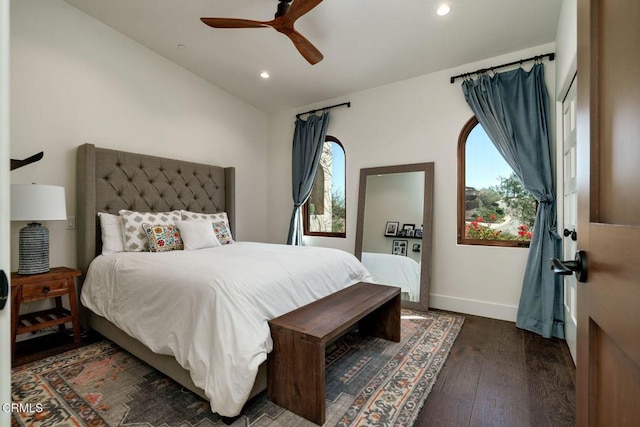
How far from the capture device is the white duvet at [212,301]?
55.7 inches

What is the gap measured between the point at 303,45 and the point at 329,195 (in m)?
2.22

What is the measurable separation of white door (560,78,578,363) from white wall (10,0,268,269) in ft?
12.2

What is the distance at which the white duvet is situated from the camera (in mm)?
1414

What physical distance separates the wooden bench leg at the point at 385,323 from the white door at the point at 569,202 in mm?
1231

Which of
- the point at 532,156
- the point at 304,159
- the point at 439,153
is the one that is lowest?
the point at 532,156

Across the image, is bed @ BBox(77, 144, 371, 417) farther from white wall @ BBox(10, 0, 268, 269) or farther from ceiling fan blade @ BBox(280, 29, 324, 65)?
ceiling fan blade @ BBox(280, 29, 324, 65)

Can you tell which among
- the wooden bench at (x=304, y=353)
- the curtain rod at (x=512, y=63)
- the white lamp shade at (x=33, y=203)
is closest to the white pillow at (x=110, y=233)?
the white lamp shade at (x=33, y=203)

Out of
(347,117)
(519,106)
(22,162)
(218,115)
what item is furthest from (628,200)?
(218,115)

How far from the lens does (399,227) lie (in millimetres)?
3486

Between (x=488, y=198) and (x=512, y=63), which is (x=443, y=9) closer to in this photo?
(x=512, y=63)

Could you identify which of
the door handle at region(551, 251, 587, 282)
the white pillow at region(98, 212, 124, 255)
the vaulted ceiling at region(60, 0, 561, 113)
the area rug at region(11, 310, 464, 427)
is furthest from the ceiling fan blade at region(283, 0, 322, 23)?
the area rug at region(11, 310, 464, 427)

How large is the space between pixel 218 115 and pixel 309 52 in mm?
1925

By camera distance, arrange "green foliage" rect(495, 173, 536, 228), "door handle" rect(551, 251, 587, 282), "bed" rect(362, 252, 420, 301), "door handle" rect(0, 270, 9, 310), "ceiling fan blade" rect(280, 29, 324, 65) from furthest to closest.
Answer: "bed" rect(362, 252, 420, 301) < "green foliage" rect(495, 173, 536, 228) < "ceiling fan blade" rect(280, 29, 324, 65) < "door handle" rect(551, 251, 587, 282) < "door handle" rect(0, 270, 9, 310)

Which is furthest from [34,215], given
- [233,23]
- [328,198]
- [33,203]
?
[328,198]
